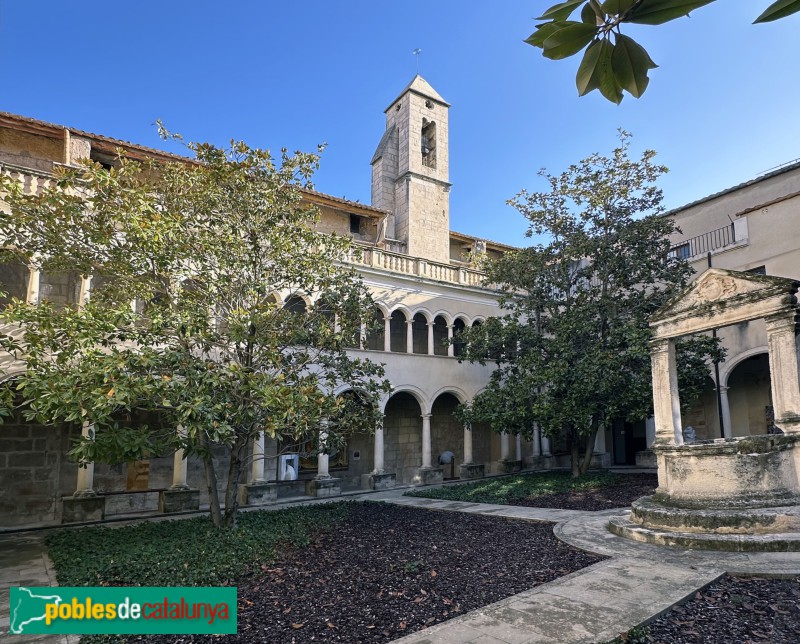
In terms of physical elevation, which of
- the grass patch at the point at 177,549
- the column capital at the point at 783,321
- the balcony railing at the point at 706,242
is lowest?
the grass patch at the point at 177,549

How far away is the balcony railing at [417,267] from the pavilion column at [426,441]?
204 inches

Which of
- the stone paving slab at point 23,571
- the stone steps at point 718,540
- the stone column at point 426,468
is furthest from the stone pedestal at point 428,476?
the stone paving slab at point 23,571

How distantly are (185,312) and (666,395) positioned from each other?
833 cm

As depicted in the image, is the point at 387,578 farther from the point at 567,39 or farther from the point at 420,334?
the point at 420,334

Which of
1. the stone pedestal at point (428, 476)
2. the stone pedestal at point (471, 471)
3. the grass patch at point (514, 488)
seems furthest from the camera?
the stone pedestal at point (471, 471)

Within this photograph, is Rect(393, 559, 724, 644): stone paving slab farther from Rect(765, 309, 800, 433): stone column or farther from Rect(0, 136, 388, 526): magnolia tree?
Rect(0, 136, 388, 526): magnolia tree

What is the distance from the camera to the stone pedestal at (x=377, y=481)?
1766 cm

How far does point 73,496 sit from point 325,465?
6790mm

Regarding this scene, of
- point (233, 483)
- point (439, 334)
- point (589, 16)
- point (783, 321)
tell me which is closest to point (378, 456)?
point (439, 334)

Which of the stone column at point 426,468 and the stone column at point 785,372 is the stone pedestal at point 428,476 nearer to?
the stone column at point 426,468

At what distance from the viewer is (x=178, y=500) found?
14.1 metres

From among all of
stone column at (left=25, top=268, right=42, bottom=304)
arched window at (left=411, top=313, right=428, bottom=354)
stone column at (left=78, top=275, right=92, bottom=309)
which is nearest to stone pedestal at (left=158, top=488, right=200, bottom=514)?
stone column at (left=78, top=275, right=92, bottom=309)

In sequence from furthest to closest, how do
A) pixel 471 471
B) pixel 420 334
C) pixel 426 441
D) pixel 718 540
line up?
pixel 420 334
pixel 471 471
pixel 426 441
pixel 718 540

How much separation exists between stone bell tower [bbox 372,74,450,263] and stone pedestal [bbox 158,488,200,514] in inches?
481
